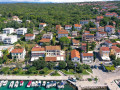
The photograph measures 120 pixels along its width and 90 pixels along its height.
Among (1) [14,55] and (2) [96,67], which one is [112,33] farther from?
(1) [14,55]

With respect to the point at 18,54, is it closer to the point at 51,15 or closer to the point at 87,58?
the point at 87,58

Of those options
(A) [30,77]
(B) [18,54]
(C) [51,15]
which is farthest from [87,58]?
(C) [51,15]

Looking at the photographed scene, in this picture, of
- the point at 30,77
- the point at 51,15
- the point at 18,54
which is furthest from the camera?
the point at 51,15

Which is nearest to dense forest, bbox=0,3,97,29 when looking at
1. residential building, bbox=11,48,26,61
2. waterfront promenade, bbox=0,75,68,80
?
residential building, bbox=11,48,26,61

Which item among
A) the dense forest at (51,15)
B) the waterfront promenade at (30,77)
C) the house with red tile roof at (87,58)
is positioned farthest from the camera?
the dense forest at (51,15)

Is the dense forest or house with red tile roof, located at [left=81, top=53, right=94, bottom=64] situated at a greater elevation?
the dense forest

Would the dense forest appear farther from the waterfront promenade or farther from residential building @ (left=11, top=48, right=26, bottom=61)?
the waterfront promenade

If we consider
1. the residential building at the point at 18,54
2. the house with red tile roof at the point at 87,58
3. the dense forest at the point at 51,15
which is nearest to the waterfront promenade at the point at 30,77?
the residential building at the point at 18,54

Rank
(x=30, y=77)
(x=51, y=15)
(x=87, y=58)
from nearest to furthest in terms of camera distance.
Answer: (x=30, y=77) → (x=87, y=58) → (x=51, y=15)

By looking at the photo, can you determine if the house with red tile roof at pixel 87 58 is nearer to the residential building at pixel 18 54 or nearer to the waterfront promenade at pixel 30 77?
the waterfront promenade at pixel 30 77

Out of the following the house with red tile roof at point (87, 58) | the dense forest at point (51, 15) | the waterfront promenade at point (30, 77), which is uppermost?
the dense forest at point (51, 15)

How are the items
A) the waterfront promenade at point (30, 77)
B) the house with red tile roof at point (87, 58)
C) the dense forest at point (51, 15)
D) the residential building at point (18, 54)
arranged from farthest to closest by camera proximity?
1. the dense forest at point (51, 15)
2. the residential building at point (18, 54)
3. the house with red tile roof at point (87, 58)
4. the waterfront promenade at point (30, 77)
